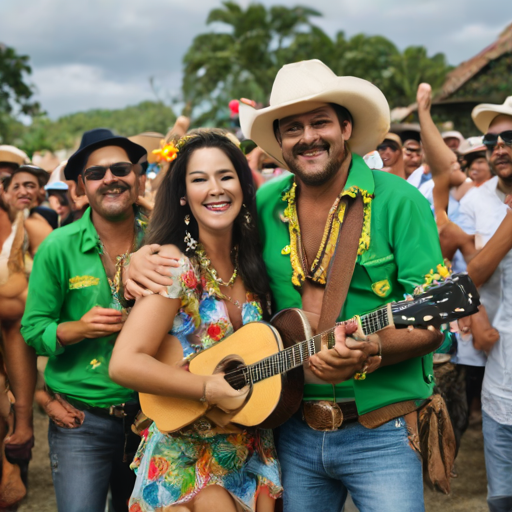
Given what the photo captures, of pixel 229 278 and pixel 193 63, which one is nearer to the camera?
pixel 229 278

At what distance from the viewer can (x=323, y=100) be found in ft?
9.34

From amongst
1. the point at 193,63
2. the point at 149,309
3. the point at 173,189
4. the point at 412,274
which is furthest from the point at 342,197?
the point at 193,63

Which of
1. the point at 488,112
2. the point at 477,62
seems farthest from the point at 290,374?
the point at 477,62

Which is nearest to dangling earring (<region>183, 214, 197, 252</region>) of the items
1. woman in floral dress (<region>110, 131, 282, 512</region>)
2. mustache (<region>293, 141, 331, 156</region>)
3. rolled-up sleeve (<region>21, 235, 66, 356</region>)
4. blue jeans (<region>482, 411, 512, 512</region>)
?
woman in floral dress (<region>110, 131, 282, 512</region>)

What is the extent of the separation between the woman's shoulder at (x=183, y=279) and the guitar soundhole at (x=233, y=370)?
35cm

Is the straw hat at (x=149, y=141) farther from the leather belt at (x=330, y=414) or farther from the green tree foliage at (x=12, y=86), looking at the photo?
the green tree foliage at (x=12, y=86)

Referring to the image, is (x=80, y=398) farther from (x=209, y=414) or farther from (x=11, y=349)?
(x=209, y=414)

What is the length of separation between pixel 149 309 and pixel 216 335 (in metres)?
0.35

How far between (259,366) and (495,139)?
2.36 meters

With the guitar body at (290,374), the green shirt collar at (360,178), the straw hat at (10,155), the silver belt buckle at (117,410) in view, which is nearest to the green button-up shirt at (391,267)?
the green shirt collar at (360,178)

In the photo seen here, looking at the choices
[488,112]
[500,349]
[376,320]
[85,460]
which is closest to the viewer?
[376,320]

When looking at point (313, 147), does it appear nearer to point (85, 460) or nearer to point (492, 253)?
point (492, 253)

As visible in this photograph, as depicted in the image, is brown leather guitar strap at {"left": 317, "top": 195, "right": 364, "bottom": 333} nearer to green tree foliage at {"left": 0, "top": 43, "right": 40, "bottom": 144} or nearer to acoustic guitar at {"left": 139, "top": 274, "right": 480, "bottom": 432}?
acoustic guitar at {"left": 139, "top": 274, "right": 480, "bottom": 432}

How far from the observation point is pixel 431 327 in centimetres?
217
